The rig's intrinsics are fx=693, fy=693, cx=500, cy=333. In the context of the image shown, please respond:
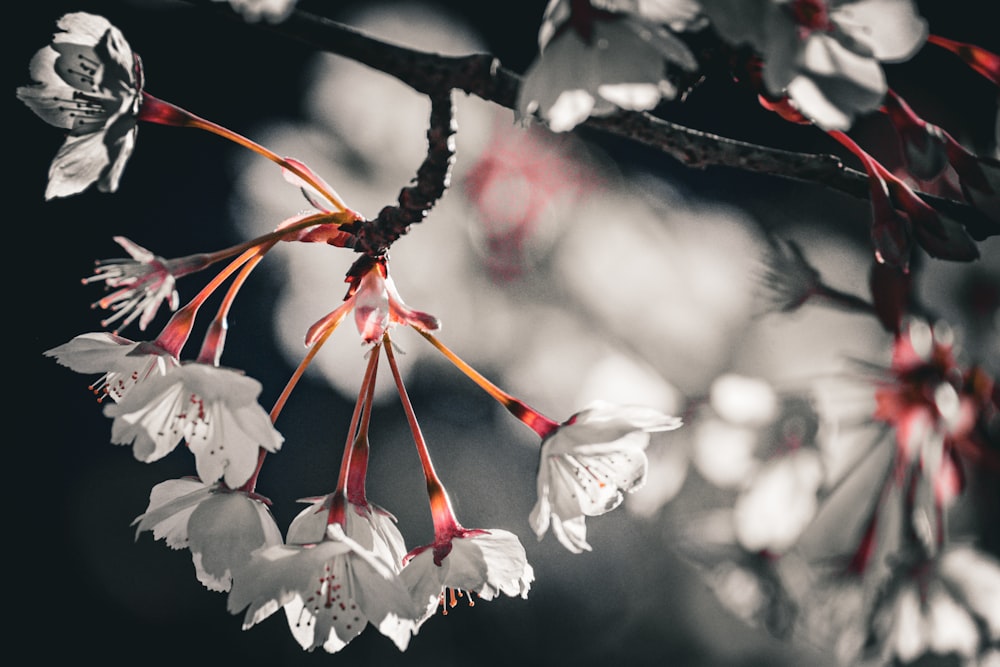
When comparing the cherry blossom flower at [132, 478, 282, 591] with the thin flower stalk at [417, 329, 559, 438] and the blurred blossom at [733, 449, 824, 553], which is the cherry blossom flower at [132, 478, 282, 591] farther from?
the blurred blossom at [733, 449, 824, 553]

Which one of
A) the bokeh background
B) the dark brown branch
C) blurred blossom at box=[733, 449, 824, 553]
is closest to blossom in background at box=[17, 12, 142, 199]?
the dark brown branch

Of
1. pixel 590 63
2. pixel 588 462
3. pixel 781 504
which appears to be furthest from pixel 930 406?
pixel 590 63

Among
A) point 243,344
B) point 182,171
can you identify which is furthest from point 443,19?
point 243,344

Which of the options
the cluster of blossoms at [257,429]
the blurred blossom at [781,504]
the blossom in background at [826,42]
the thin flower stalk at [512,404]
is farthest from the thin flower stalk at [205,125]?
the blurred blossom at [781,504]

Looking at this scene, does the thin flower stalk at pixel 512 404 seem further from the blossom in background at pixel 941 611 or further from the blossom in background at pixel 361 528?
the blossom in background at pixel 941 611

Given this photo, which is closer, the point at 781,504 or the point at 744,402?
the point at 781,504

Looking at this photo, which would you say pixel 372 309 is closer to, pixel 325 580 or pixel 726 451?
pixel 325 580
